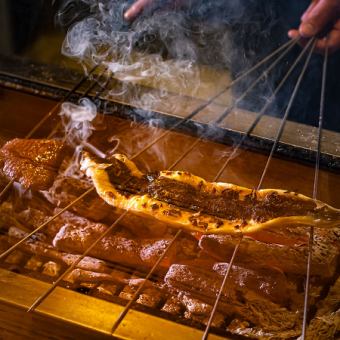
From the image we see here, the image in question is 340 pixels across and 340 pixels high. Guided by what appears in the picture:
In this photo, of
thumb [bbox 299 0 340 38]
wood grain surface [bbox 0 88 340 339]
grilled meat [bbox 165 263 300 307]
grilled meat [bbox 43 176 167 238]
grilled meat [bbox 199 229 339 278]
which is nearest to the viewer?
grilled meat [bbox 165 263 300 307]

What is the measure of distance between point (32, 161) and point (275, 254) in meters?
1.86

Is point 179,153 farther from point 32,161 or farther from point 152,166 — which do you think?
point 32,161

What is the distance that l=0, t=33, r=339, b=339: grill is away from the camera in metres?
2.18

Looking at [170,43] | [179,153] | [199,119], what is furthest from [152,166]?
[170,43]

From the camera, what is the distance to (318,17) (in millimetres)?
4336

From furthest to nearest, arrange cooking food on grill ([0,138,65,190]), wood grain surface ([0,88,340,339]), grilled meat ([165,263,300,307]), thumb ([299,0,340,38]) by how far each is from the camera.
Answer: thumb ([299,0,340,38]) → wood grain surface ([0,88,340,339]) → cooking food on grill ([0,138,65,190]) → grilled meat ([165,263,300,307])

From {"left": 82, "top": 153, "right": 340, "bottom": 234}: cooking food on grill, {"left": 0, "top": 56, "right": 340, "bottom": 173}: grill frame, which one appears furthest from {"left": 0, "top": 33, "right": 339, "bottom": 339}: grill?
{"left": 82, "top": 153, "right": 340, "bottom": 234}: cooking food on grill

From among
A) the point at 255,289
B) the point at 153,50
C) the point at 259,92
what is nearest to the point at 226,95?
the point at 259,92

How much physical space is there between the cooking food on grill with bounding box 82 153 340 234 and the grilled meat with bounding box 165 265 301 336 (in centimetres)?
29

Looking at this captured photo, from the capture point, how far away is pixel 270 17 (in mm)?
5930

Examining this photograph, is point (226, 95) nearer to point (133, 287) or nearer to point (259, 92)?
point (259, 92)

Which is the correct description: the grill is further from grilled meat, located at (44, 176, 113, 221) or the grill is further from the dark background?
the dark background

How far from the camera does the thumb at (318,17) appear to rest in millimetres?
4258

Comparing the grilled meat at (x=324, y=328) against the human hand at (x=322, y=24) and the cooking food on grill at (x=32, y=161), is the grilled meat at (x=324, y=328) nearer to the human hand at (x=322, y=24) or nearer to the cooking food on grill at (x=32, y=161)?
the cooking food on grill at (x=32, y=161)
